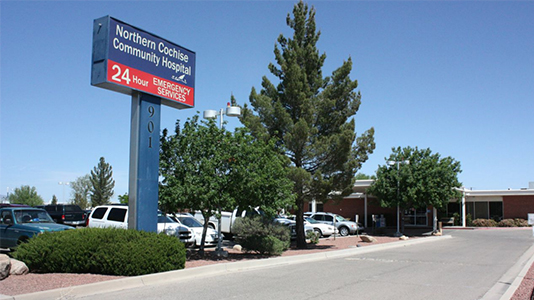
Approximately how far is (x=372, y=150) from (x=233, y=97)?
24.4ft

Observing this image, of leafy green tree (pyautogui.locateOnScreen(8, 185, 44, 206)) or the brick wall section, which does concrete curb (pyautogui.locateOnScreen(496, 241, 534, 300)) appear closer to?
the brick wall section

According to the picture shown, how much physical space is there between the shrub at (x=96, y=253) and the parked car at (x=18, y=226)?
3.75 meters

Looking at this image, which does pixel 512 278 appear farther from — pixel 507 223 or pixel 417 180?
pixel 507 223

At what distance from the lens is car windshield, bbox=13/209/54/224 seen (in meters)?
15.7

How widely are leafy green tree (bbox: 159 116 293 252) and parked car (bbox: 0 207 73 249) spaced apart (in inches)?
160

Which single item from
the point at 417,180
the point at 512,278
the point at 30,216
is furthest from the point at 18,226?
the point at 417,180

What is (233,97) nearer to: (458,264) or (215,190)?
(215,190)

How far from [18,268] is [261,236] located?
345 inches

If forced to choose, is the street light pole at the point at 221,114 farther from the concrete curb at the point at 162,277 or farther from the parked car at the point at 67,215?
the parked car at the point at 67,215

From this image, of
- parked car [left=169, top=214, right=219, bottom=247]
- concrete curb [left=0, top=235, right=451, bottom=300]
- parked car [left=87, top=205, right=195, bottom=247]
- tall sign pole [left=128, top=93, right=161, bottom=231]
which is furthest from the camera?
parked car [left=169, top=214, right=219, bottom=247]

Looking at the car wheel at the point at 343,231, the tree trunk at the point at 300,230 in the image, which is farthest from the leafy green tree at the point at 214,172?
the car wheel at the point at 343,231

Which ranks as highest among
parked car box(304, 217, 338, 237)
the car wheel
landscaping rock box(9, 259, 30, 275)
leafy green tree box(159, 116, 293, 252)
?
leafy green tree box(159, 116, 293, 252)

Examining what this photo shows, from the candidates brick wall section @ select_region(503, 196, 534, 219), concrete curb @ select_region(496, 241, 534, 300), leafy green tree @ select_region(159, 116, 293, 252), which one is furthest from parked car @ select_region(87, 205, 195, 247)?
brick wall section @ select_region(503, 196, 534, 219)

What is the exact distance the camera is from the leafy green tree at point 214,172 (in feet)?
47.5
